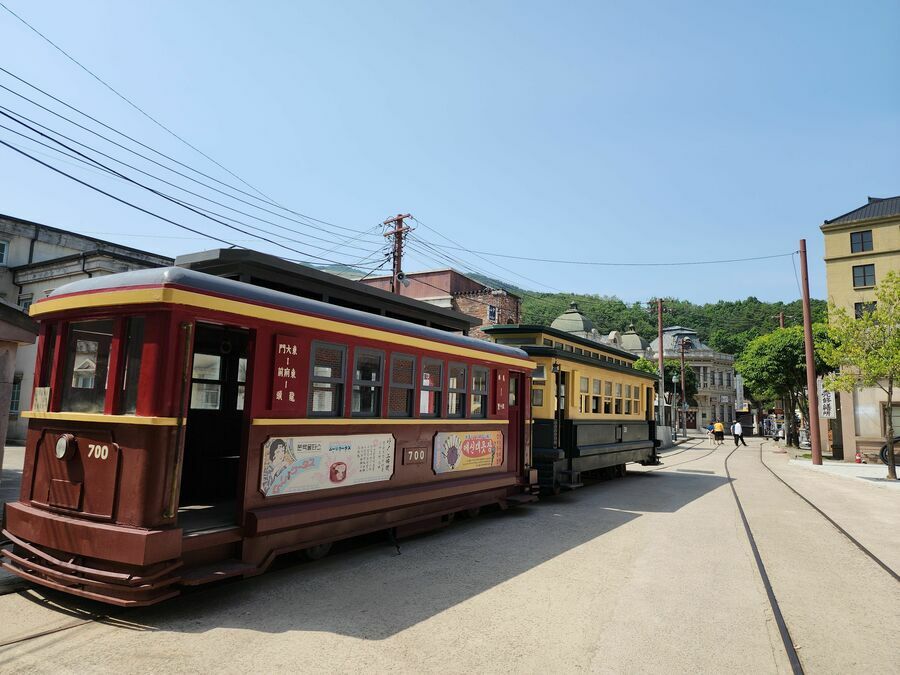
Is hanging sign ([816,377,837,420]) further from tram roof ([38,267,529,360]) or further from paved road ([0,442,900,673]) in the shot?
tram roof ([38,267,529,360])

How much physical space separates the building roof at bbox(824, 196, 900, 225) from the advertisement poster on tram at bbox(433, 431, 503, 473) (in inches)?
1070

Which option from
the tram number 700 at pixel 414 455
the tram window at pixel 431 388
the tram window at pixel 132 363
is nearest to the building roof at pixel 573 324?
the tram window at pixel 431 388

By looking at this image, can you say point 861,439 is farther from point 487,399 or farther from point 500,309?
point 487,399

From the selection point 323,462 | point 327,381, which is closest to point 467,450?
point 323,462

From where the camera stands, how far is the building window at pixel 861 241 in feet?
89.6

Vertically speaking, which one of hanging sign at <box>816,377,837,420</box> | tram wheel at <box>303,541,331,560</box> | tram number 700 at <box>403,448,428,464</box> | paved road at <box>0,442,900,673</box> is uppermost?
hanging sign at <box>816,377,837,420</box>

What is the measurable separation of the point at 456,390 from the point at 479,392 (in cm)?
73

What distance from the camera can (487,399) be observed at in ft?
31.2

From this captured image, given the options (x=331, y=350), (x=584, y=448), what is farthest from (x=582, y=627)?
(x=584, y=448)

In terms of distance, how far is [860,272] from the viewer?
2739cm

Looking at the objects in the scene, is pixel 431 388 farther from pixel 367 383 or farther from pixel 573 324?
pixel 573 324

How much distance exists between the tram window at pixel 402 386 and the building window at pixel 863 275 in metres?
28.3

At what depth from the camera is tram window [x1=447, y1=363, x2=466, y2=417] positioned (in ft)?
27.9

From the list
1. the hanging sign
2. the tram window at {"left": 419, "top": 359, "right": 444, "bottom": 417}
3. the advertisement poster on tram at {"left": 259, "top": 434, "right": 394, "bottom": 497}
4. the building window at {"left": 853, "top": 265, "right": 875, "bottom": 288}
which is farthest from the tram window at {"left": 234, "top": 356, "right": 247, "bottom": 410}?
the building window at {"left": 853, "top": 265, "right": 875, "bottom": 288}
